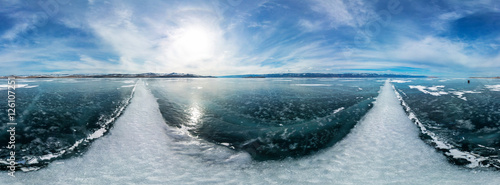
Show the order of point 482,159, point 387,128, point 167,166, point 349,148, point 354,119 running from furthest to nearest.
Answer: point 354,119 < point 387,128 < point 349,148 < point 482,159 < point 167,166

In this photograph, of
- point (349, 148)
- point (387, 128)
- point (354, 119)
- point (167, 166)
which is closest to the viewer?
point (167, 166)

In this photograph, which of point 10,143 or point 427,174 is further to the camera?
point 10,143

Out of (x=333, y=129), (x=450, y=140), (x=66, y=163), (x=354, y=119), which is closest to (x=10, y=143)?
(x=66, y=163)

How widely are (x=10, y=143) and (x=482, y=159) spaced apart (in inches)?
484

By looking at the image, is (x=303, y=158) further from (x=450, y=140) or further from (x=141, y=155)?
(x=450, y=140)

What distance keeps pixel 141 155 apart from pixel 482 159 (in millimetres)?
8118

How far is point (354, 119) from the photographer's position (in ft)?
27.4

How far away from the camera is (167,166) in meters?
3.99

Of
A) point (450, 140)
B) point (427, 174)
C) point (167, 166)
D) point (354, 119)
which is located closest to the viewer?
point (427, 174)

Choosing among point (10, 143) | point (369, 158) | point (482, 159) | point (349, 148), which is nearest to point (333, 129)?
point (349, 148)

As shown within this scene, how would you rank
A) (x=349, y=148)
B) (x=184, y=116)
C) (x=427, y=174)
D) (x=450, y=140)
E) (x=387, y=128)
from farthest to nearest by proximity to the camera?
(x=184, y=116), (x=387, y=128), (x=450, y=140), (x=349, y=148), (x=427, y=174)

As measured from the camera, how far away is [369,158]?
14.5ft

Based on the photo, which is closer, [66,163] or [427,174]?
[427,174]

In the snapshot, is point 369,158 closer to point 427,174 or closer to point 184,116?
point 427,174
